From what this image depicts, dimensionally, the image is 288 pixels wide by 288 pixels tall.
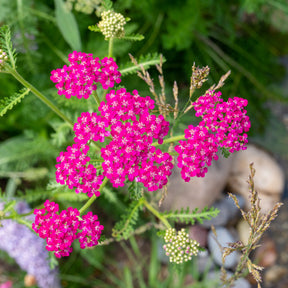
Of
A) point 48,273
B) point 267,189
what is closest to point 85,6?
point 48,273

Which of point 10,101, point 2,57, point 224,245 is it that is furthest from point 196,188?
point 2,57

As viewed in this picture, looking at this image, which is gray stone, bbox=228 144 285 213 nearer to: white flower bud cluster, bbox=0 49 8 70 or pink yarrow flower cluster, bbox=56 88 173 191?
pink yarrow flower cluster, bbox=56 88 173 191

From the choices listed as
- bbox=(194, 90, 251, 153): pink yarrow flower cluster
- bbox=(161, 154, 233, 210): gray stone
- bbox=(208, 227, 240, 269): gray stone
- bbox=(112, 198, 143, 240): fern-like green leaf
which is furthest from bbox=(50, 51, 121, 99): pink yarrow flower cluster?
bbox=(208, 227, 240, 269): gray stone

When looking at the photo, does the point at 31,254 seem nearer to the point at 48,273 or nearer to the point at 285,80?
the point at 48,273

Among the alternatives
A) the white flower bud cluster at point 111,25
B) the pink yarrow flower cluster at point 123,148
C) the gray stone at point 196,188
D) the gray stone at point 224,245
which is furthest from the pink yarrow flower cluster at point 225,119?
the gray stone at point 224,245

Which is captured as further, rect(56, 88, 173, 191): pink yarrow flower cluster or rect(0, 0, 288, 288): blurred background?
rect(0, 0, 288, 288): blurred background

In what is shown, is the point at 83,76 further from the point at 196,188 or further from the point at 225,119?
the point at 196,188

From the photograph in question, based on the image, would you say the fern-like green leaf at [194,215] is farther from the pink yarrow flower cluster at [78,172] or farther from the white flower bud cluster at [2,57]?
the white flower bud cluster at [2,57]
